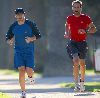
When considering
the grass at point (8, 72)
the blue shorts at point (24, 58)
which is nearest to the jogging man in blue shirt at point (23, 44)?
the blue shorts at point (24, 58)

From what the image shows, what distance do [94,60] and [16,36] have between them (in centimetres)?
964

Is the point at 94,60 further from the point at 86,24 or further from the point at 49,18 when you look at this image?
the point at 86,24

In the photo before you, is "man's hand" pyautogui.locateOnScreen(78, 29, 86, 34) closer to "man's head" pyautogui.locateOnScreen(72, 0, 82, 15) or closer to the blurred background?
"man's head" pyautogui.locateOnScreen(72, 0, 82, 15)

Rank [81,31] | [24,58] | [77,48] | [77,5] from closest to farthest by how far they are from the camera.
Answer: [24,58]
[77,5]
[81,31]
[77,48]

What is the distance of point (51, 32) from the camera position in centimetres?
1844

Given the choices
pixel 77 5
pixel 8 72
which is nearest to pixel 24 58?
pixel 77 5

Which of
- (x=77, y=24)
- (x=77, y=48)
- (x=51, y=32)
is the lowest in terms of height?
(x=77, y=48)

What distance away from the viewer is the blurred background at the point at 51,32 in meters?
18.3

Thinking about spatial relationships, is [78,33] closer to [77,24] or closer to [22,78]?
[77,24]

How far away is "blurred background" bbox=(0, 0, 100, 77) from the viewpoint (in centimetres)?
1833

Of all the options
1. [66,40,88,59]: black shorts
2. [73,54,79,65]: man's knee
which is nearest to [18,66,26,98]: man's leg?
[73,54,79,65]: man's knee

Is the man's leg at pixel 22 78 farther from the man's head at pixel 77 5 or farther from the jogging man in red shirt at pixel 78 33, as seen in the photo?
the man's head at pixel 77 5

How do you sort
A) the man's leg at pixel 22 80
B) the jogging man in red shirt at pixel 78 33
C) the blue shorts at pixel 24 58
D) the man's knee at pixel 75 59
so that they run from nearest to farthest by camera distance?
the man's leg at pixel 22 80, the blue shorts at pixel 24 58, the man's knee at pixel 75 59, the jogging man in red shirt at pixel 78 33

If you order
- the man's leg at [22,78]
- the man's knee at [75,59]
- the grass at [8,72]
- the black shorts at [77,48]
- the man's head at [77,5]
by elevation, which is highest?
the man's head at [77,5]
